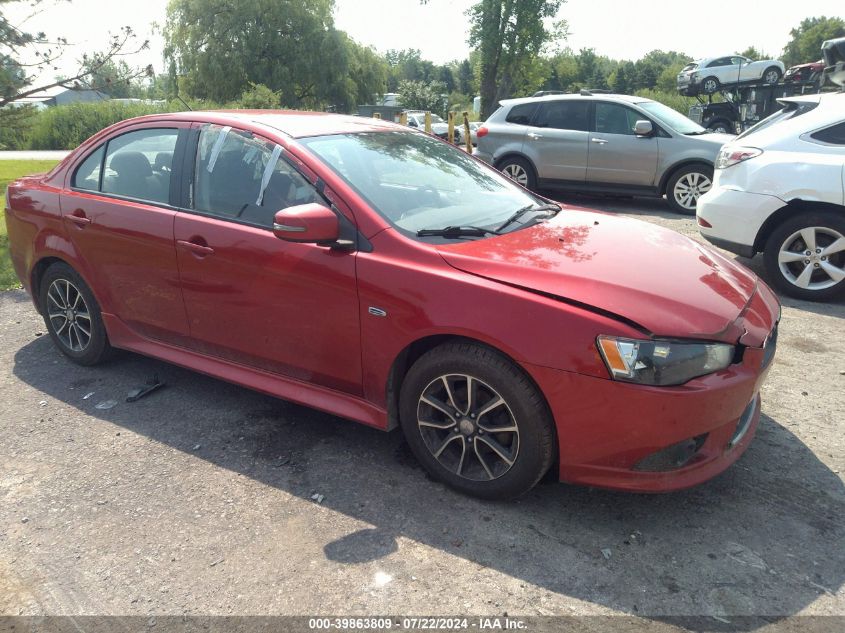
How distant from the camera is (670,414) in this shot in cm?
265

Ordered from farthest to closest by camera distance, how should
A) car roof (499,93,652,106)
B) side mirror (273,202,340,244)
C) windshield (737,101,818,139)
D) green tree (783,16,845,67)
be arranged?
green tree (783,16,845,67)
car roof (499,93,652,106)
windshield (737,101,818,139)
side mirror (273,202,340,244)

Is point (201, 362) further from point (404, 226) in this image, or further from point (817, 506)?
point (817, 506)

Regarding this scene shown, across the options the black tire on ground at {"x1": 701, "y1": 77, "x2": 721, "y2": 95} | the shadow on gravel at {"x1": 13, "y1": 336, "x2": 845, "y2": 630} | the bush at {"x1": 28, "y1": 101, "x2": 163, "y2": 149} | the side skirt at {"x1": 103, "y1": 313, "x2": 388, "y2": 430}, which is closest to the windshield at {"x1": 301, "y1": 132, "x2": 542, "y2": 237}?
the side skirt at {"x1": 103, "y1": 313, "x2": 388, "y2": 430}

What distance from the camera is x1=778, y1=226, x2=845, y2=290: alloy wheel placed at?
5840 millimetres

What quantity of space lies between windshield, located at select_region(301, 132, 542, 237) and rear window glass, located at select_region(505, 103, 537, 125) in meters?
7.51

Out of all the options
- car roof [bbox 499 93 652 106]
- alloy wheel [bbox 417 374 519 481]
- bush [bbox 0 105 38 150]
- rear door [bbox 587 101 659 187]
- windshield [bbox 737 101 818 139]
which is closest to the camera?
alloy wheel [bbox 417 374 519 481]

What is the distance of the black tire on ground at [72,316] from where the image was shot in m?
4.52

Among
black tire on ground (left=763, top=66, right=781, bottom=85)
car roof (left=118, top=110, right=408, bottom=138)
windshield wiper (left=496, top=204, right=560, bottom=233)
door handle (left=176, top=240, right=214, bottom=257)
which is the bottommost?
door handle (left=176, top=240, right=214, bottom=257)

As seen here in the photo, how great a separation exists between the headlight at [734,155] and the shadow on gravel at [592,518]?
3366 mm

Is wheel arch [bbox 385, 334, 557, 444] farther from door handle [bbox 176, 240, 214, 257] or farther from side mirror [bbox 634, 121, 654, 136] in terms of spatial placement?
side mirror [bbox 634, 121, 654, 136]

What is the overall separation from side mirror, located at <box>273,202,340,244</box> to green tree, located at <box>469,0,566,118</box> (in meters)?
36.9

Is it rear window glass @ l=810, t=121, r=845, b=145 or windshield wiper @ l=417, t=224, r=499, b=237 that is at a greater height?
rear window glass @ l=810, t=121, r=845, b=145

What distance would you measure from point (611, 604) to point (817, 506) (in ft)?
4.03

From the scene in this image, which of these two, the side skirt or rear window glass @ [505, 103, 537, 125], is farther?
rear window glass @ [505, 103, 537, 125]
